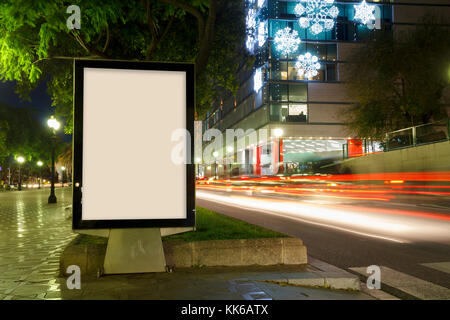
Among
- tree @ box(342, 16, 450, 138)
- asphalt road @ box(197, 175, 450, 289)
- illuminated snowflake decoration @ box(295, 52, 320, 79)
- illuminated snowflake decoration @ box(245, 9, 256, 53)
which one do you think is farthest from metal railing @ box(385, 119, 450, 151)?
illuminated snowflake decoration @ box(295, 52, 320, 79)

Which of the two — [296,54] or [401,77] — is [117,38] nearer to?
[401,77]

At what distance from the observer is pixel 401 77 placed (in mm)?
33375

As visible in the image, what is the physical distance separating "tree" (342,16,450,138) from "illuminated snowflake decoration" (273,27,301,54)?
45.8 ft

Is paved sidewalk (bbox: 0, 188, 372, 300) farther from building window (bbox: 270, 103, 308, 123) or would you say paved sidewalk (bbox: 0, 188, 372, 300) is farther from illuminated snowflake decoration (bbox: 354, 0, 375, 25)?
illuminated snowflake decoration (bbox: 354, 0, 375, 25)

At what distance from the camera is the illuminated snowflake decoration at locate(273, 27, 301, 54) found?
157 feet

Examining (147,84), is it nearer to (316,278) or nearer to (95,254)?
(95,254)

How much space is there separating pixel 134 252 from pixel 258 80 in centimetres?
4793

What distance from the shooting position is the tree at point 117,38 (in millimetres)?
8438

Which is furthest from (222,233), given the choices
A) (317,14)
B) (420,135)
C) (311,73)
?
(317,14)

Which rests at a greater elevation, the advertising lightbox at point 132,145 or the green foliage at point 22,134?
the green foliage at point 22,134

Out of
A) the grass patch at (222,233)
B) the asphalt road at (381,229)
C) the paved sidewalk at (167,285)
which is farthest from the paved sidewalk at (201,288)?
the asphalt road at (381,229)

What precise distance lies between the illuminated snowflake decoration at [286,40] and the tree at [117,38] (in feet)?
111

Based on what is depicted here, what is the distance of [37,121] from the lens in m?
46.5

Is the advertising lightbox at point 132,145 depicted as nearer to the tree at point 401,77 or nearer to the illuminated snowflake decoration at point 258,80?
the tree at point 401,77
